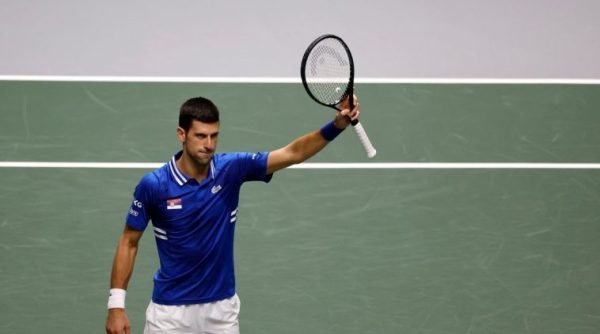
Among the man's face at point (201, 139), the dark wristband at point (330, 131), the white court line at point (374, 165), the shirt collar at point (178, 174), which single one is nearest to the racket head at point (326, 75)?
the dark wristband at point (330, 131)

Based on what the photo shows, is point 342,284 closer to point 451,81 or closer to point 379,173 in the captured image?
point 379,173

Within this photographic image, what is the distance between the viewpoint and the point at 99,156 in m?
7.31

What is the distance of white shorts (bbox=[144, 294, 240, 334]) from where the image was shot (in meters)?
5.30

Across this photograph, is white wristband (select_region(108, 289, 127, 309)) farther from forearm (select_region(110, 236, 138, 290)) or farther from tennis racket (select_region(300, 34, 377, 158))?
tennis racket (select_region(300, 34, 377, 158))

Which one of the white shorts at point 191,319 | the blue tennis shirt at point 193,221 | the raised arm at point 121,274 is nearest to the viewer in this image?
the raised arm at point 121,274

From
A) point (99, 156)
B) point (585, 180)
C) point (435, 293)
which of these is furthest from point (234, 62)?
point (585, 180)

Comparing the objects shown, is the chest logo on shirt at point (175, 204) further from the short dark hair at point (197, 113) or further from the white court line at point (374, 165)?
the white court line at point (374, 165)

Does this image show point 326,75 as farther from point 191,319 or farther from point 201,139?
point 191,319

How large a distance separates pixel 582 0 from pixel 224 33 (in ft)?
8.48

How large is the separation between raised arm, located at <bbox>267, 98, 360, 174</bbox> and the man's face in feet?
1.21

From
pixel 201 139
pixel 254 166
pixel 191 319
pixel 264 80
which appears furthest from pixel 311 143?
pixel 264 80

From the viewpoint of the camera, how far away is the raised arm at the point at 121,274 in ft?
16.7

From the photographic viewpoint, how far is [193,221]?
5.21 m

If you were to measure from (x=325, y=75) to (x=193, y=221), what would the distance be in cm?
98
